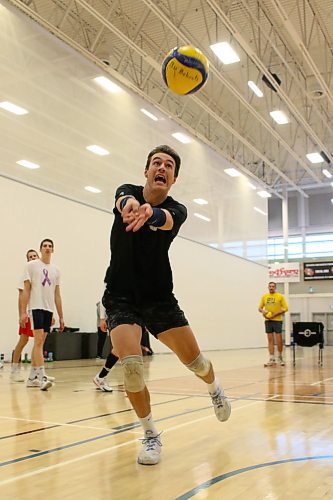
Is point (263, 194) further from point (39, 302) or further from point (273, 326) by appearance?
point (39, 302)

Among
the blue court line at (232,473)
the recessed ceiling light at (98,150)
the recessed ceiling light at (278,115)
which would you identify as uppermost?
the recessed ceiling light at (278,115)

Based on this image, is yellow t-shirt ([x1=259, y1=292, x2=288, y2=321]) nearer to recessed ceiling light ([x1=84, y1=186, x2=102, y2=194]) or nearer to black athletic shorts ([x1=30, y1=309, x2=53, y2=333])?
recessed ceiling light ([x1=84, y1=186, x2=102, y2=194])

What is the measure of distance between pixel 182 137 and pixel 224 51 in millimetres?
5728

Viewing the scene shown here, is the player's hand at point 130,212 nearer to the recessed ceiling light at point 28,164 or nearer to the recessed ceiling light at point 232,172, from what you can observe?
the recessed ceiling light at point 28,164

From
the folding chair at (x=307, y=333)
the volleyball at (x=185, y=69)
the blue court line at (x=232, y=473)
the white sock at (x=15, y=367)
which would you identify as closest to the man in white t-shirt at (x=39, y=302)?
the white sock at (x=15, y=367)

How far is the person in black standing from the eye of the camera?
3.01m

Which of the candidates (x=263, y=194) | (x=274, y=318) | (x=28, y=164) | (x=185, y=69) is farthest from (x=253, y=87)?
(x=263, y=194)

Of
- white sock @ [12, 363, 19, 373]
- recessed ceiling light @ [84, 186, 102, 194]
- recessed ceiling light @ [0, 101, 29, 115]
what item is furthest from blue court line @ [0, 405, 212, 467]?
recessed ceiling light @ [84, 186, 102, 194]

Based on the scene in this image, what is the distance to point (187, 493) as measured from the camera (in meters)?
2.29

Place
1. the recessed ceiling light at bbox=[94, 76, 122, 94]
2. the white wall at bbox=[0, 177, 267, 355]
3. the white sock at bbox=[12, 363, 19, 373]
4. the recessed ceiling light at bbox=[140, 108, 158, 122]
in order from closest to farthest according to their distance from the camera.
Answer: the white sock at bbox=[12, 363, 19, 373] → the white wall at bbox=[0, 177, 267, 355] → the recessed ceiling light at bbox=[94, 76, 122, 94] → the recessed ceiling light at bbox=[140, 108, 158, 122]

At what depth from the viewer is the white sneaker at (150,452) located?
9.25 ft

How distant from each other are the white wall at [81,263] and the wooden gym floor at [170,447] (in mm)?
5986

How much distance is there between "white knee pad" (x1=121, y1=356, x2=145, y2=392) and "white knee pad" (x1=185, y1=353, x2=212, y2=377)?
50cm

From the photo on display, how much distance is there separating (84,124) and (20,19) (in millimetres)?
2857
